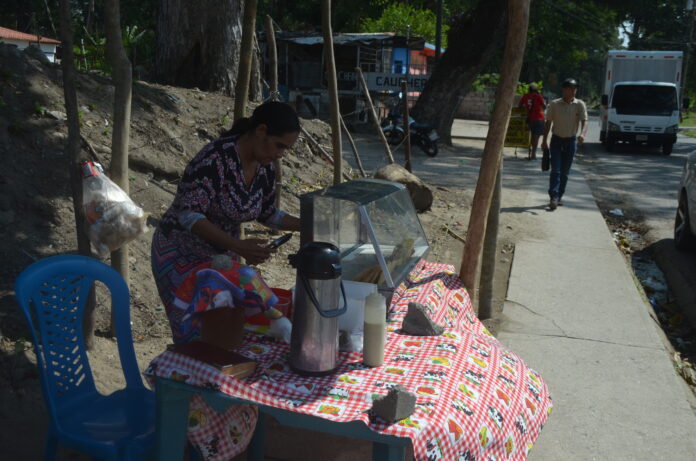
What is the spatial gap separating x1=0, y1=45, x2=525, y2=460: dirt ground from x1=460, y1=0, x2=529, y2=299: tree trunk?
1.62 metres

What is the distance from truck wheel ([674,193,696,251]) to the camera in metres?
7.96

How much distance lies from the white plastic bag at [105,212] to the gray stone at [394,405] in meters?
1.84

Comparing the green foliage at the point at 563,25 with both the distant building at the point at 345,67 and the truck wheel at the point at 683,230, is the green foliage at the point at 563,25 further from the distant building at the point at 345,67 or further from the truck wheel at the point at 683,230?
the truck wheel at the point at 683,230

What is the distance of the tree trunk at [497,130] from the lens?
435 cm

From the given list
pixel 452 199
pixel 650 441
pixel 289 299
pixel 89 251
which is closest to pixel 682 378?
pixel 650 441

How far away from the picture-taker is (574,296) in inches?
242

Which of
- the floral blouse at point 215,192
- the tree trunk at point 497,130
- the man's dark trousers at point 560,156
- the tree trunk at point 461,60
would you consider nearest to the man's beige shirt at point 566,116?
the man's dark trousers at point 560,156

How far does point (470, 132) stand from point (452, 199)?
14.6m

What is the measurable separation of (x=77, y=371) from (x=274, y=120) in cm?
132

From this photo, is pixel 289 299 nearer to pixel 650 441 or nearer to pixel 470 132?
pixel 650 441

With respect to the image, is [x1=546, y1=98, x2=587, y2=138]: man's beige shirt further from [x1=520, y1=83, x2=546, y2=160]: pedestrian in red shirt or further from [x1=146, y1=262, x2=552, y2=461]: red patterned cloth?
[x1=146, y1=262, x2=552, y2=461]: red patterned cloth

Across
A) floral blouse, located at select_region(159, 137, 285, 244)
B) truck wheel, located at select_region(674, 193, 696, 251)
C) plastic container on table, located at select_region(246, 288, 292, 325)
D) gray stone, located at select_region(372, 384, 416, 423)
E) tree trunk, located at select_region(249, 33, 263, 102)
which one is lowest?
truck wheel, located at select_region(674, 193, 696, 251)

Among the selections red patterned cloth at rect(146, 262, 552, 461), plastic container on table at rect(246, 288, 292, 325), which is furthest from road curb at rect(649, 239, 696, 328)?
plastic container on table at rect(246, 288, 292, 325)

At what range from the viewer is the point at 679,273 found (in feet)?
24.8
